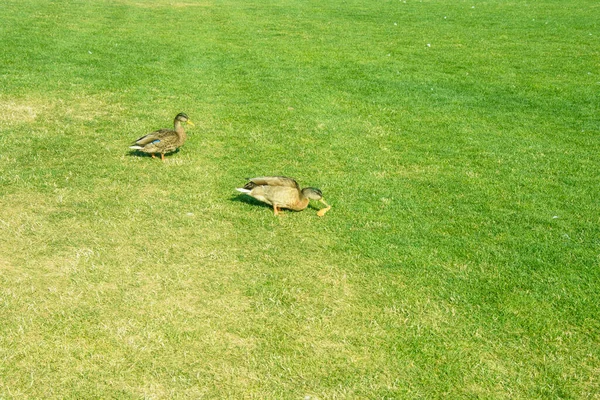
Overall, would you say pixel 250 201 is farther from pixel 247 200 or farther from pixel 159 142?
pixel 159 142

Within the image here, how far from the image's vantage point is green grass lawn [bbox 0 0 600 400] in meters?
5.97

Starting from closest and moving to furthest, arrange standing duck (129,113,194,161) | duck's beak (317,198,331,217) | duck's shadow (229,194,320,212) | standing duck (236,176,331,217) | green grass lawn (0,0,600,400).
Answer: green grass lawn (0,0,600,400) → standing duck (236,176,331,217) → duck's beak (317,198,331,217) → duck's shadow (229,194,320,212) → standing duck (129,113,194,161)

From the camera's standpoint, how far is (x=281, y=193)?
28.8ft

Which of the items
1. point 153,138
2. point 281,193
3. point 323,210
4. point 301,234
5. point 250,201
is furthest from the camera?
point 153,138

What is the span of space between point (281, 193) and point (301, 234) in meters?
0.69

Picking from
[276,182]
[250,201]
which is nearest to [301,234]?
[276,182]

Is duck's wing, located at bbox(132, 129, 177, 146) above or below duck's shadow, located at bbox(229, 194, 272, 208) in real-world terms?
above

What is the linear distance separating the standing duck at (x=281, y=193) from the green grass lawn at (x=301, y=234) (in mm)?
251

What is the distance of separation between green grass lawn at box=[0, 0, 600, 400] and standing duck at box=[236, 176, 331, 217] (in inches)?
9.9

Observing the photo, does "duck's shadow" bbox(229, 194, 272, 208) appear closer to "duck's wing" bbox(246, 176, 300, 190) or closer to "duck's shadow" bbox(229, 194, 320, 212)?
"duck's shadow" bbox(229, 194, 320, 212)

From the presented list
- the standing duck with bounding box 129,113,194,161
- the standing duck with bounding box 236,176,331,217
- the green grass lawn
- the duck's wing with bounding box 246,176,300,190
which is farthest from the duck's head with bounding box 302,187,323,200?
the standing duck with bounding box 129,113,194,161

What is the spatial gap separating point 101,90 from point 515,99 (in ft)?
33.5

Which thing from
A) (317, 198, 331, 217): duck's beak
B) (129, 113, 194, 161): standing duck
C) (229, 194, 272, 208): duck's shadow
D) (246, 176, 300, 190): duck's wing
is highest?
(246, 176, 300, 190): duck's wing

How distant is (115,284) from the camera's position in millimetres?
7195
